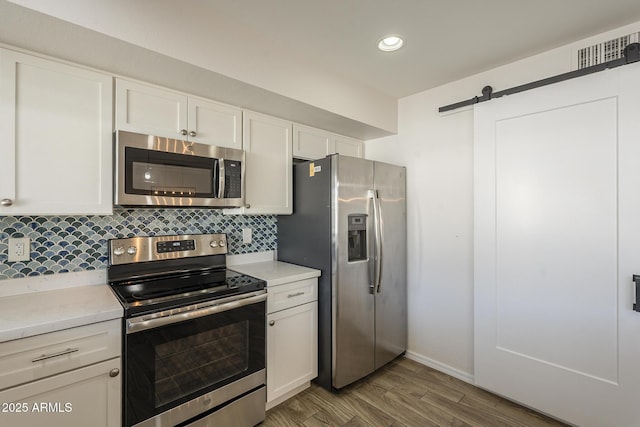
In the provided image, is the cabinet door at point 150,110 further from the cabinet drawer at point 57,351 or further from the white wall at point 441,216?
Result: the white wall at point 441,216

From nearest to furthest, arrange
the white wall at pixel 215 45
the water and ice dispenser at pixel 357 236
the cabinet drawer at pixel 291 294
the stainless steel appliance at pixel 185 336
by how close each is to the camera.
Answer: the white wall at pixel 215 45 → the stainless steel appliance at pixel 185 336 → the cabinet drawer at pixel 291 294 → the water and ice dispenser at pixel 357 236

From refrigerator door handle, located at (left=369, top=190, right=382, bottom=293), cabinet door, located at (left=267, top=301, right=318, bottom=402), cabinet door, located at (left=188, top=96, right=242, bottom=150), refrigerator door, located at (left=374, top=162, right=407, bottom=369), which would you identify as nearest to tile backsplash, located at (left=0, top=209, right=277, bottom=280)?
cabinet door, located at (left=188, top=96, right=242, bottom=150)

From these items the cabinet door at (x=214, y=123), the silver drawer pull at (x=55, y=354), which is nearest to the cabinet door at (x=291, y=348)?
the silver drawer pull at (x=55, y=354)

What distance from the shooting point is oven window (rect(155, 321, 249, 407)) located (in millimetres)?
1484

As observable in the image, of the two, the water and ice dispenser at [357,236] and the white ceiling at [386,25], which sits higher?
the white ceiling at [386,25]

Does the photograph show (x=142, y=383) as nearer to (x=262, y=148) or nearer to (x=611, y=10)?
(x=262, y=148)

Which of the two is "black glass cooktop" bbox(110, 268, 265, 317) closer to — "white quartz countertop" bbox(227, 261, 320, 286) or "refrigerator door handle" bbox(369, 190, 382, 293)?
"white quartz countertop" bbox(227, 261, 320, 286)

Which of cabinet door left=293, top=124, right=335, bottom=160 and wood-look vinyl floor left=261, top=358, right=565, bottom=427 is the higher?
cabinet door left=293, top=124, right=335, bottom=160

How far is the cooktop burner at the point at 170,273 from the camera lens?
154 centimetres

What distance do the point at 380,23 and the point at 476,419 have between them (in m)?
2.58

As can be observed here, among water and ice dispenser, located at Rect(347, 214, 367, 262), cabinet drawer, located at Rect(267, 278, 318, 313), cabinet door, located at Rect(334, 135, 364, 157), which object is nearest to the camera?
cabinet drawer, located at Rect(267, 278, 318, 313)

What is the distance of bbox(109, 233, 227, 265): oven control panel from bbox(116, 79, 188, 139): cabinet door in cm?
70

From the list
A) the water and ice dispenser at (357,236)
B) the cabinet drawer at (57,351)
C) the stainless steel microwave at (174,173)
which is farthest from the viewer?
the water and ice dispenser at (357,236)

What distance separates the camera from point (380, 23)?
1.73 metres
